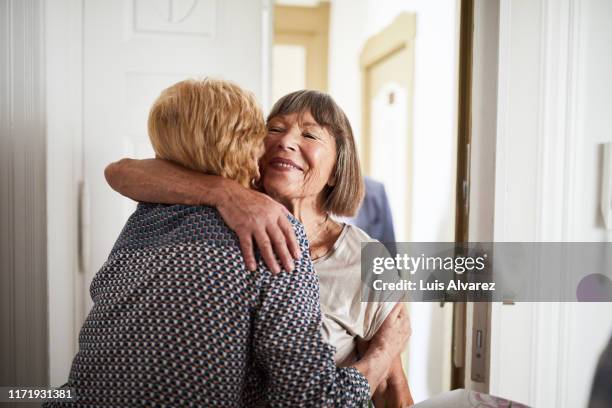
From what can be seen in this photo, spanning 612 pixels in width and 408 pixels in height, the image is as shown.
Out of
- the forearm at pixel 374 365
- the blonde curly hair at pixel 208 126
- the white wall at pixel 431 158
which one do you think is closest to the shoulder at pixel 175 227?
the blonde curly hair at pixel 208 126

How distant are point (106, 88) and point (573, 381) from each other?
154cm

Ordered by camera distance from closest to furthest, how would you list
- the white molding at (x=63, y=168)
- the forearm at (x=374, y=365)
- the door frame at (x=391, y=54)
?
the forearm at (x=374, y=365), the white molding at (x=63, y=168), the door frame at (x=391, y=54)

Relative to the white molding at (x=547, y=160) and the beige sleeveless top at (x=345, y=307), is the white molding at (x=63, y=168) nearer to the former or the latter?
the beige sleeveless top at (x=345, y=307)

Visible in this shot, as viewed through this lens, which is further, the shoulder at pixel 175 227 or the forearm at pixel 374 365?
the forearm at pixel 374 365

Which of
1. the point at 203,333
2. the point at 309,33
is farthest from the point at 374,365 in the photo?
the point at 309,33

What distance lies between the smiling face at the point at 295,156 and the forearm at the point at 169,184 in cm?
25

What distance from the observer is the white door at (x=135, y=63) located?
1374 millimetres

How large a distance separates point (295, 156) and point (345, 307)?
1.23ft

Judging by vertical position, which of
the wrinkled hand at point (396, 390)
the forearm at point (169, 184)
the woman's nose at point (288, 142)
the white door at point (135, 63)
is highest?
the white door at point (135, 63)

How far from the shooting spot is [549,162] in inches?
49.1

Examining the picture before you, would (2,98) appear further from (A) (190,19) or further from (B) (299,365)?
(B) (299,365)

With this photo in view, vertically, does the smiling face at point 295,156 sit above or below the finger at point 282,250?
above

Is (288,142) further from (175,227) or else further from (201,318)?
(201,318)

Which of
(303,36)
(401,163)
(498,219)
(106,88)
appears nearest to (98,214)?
(106,88)
